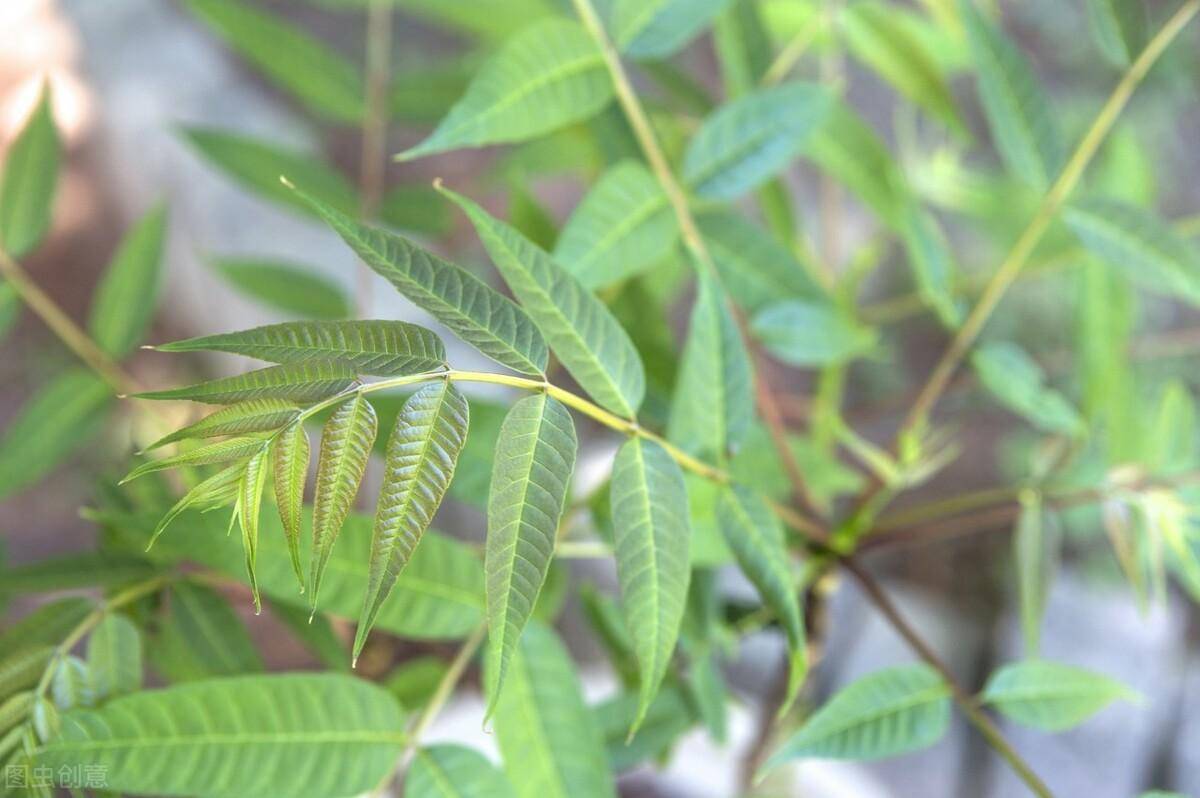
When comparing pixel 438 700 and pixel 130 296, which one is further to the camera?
pixel 130 296

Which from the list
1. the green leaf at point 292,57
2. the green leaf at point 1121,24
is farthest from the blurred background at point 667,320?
the green leaf at point 1121,24

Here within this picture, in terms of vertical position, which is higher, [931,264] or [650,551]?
[931,264]

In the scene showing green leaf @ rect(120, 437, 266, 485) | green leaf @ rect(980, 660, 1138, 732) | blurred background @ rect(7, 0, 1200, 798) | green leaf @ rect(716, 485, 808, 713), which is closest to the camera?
green leaf @ rect(120, 437, 266, 485)

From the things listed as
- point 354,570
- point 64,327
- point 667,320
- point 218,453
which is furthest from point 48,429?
point 667,320

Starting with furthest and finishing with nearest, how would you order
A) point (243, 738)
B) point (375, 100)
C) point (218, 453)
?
point (375, 100) < point (243, 738) < point (218, 453)

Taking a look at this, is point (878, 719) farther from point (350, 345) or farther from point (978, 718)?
point (350, 345)

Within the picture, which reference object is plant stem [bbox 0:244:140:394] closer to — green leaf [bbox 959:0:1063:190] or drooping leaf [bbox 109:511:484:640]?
drooping leaf [bbox 109:511:484:640]

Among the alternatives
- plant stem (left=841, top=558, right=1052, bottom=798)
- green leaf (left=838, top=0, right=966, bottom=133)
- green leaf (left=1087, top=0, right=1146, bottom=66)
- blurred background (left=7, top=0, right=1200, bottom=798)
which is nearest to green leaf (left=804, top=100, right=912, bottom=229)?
green leaf (left=838, top=0, right=966, bottom=133)

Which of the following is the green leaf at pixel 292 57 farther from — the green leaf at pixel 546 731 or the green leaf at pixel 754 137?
the green leaf at pixel 546 731

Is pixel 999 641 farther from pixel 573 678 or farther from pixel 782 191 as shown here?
pixel 573 678
